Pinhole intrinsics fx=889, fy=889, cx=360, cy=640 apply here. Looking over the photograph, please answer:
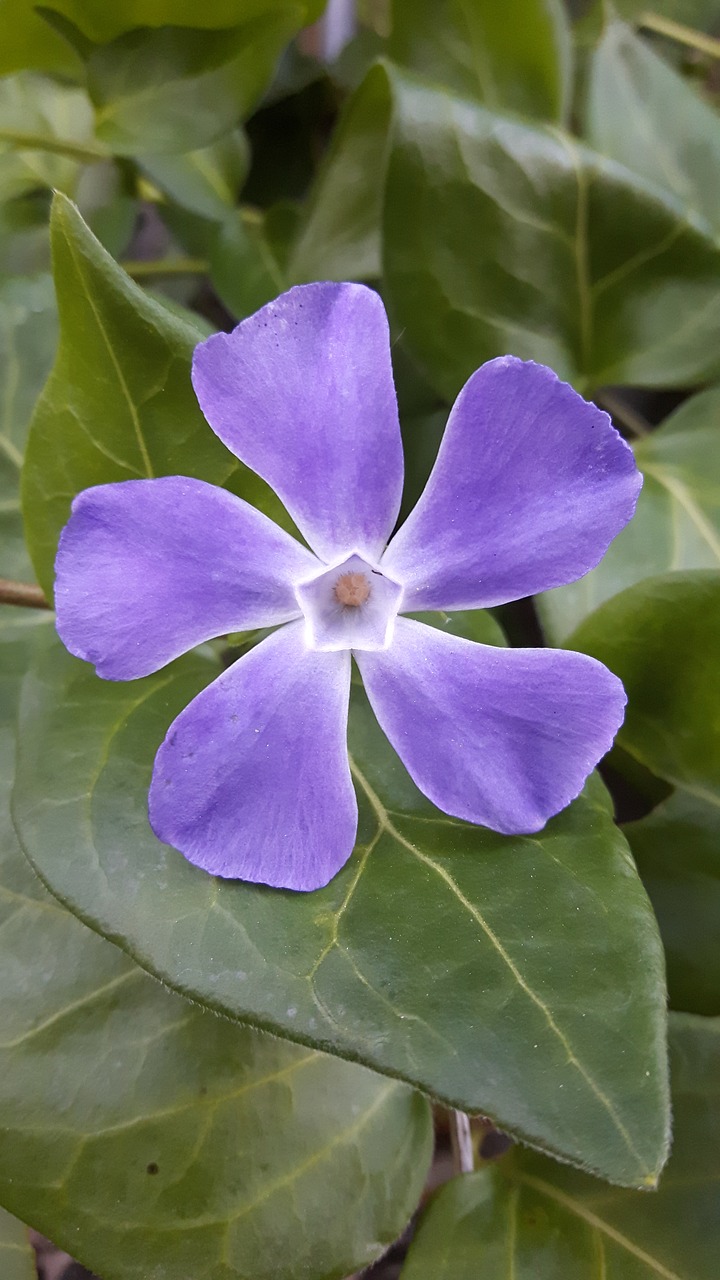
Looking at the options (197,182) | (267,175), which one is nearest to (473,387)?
(197,182)

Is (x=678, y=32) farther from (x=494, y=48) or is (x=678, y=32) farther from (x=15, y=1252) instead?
(x=15, y=1252)

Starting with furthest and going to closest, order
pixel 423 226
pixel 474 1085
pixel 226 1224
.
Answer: pixel 423 226 < pixel 226 1224 < pixel 474 1085

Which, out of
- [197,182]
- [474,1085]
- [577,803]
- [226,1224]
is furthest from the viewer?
[197,182]

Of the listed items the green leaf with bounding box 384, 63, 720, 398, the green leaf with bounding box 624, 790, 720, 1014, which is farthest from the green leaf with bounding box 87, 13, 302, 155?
the green leaf with bounding box 624, 790, 720, 1014

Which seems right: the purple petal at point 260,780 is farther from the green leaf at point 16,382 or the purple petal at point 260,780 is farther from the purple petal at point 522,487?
the green leaf at point 16,382

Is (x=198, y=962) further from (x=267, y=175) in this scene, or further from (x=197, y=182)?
(x=267, y=175)

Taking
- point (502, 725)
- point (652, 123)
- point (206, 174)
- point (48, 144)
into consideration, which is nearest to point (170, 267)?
point (206, 174)
